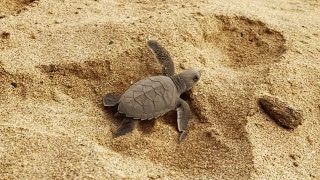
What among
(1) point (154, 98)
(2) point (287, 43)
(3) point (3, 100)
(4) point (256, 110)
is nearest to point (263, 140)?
(4) point (256, 110)

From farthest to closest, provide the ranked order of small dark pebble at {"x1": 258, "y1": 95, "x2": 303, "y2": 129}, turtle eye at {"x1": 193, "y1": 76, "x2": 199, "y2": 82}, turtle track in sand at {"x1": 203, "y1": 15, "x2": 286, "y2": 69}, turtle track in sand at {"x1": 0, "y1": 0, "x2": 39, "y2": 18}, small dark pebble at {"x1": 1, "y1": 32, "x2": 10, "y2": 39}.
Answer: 1. turtle track in sand at {"x1": 0, "y1": 0, "x2": 39, "y2": 18}
2. turtle track in sand at {"x1": 203, "y1": 15, "x2": 286, "y2": 69}
3. small dark pebble at {"x1": 1, "y1": 32, "x2": 10, "y2": 39}
4. turtle eye at {"x1": 193, "y1": 76, "x2": 199, "y2": 82}
5. small dark pebble at {"x1": 258, "y1": 95, "x2": 303, "y2": 129}

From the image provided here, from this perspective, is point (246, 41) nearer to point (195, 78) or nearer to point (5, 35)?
point (195, 78)

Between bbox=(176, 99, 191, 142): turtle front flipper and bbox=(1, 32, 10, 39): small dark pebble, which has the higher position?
bbox=(176, 99, 191, 142): turtle front flipper

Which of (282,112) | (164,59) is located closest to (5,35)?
(164,59)

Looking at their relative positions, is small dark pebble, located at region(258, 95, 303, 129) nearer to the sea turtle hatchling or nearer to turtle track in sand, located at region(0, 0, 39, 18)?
the sea turtle hatchling

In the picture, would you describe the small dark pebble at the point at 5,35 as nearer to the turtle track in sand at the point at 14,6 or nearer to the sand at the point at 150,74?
the sand at the point at 150,74

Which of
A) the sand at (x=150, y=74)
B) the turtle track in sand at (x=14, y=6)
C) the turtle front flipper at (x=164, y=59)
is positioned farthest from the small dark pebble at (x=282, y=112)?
the turtle track in sand at (x=14, y=6)

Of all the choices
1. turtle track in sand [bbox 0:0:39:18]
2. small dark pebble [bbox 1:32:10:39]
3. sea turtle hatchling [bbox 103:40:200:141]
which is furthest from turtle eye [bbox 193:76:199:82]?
turtle track in sand [bbox 0:0:39:18]
